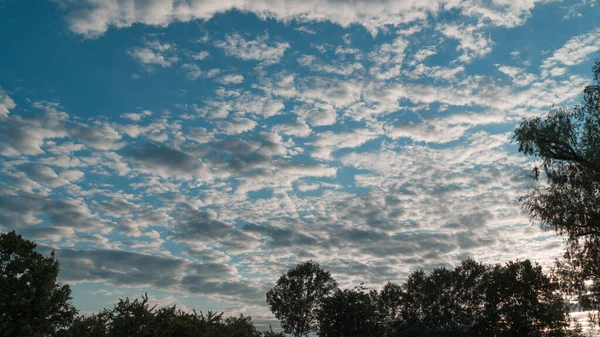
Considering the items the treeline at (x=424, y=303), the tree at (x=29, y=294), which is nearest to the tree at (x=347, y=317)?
the treeline at (x=424, y=303)

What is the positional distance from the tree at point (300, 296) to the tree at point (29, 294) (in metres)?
35.4

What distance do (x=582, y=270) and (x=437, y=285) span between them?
51.0m

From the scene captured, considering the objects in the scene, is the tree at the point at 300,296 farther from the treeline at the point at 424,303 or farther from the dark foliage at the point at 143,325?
the dark foliage at the point at 143,325

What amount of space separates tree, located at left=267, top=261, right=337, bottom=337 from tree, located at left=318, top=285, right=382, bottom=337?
1486mm

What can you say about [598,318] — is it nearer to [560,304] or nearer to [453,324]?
[560,304]

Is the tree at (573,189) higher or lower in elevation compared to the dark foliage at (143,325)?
higher

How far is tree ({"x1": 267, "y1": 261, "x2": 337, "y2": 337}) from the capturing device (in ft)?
238

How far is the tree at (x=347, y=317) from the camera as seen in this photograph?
72.1 meters

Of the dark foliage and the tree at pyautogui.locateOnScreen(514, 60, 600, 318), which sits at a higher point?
the tree at pyautogui.locateOnScreen(514, 60, 600, 318)

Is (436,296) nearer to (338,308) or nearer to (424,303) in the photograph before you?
(424,303)

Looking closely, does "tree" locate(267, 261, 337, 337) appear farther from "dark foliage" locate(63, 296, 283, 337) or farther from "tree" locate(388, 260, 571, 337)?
"dark foliage" locate(63, 296, 283, 337)

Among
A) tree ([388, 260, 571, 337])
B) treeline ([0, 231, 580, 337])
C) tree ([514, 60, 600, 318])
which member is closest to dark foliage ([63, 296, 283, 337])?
treeline ([0, 231, 580, 337])

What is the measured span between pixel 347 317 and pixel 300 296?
8604 mm

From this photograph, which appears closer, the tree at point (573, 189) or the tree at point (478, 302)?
the tree at point (573, 189)
